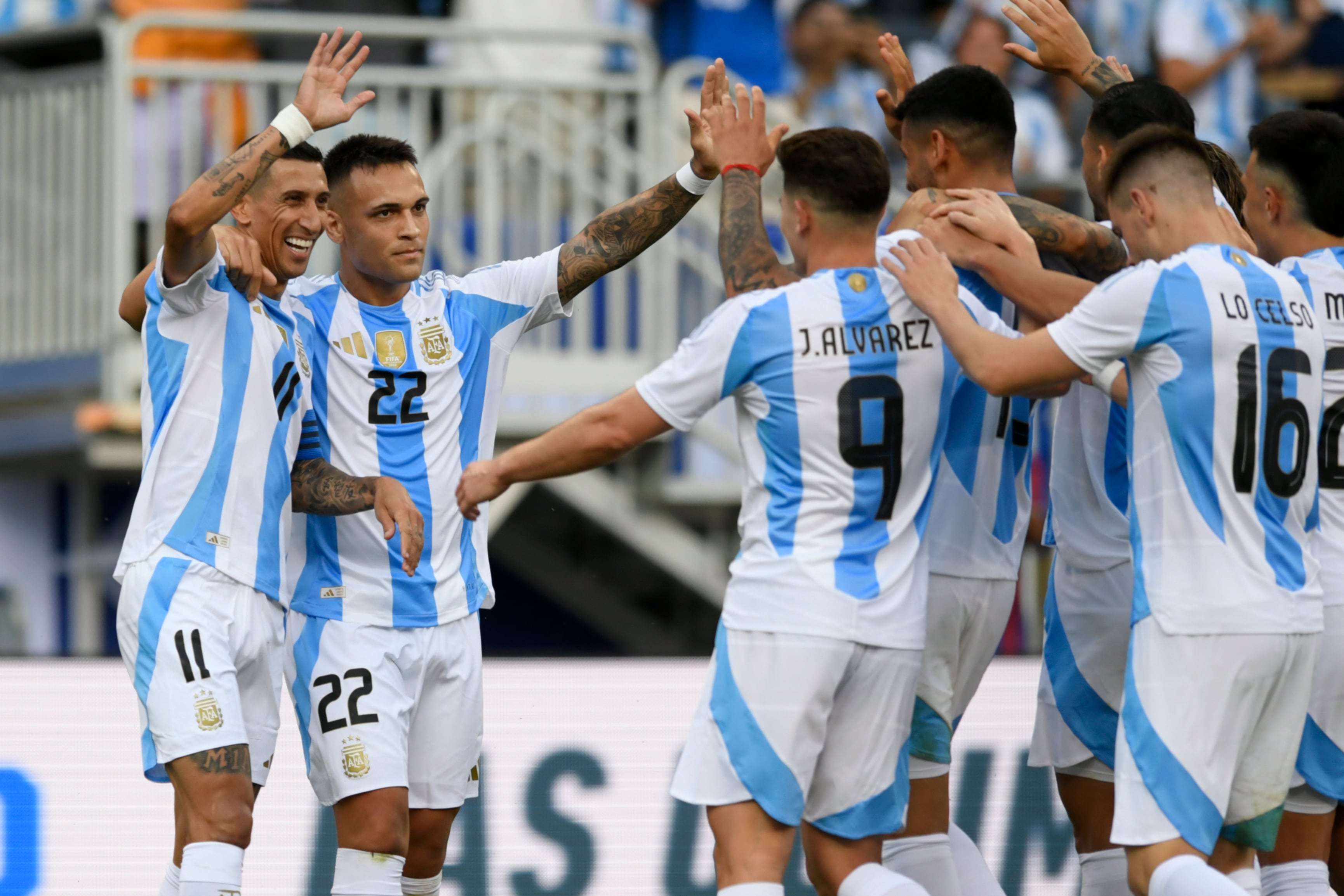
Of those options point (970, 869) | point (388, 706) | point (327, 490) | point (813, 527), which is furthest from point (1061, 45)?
point (388, 706)

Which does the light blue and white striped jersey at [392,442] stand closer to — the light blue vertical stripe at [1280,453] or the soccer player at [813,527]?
the soccer player at [813,527]

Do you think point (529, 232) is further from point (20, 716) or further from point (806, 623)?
point (806, 623)

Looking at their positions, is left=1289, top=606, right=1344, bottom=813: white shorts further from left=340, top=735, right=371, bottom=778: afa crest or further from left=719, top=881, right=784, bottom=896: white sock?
left=340, top=735, right=371, bottom=778: afa crest

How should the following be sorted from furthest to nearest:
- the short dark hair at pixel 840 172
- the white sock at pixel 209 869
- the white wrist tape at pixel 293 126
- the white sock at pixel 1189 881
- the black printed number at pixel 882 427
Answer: the white wrist tape at pixel 293 126, the white sock at pixel 209 869, the short dark hair at pixel 840 172, the black printed number at pixel 882 427, the white sock at pixel 1189 881

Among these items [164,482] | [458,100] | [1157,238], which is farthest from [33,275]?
[1157,238]

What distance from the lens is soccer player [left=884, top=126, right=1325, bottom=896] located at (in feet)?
14.5

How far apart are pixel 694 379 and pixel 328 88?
1.53 meters

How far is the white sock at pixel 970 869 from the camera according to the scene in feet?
17.4

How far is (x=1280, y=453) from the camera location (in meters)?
4.50

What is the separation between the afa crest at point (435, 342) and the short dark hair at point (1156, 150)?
2.14 metres

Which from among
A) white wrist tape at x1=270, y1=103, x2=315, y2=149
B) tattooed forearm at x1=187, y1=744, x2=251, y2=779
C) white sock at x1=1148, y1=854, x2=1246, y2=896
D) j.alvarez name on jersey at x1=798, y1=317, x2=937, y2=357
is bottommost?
white sock at x1=1148, y1=854, x2=1246, y2=896

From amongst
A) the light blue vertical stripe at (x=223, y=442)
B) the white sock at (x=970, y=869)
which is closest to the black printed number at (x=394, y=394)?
the light blue vertical stripe at (x=223, y=442)

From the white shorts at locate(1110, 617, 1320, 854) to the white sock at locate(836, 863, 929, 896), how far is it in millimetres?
539

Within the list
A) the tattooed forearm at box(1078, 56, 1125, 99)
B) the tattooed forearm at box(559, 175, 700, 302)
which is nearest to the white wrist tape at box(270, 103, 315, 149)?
the tattooed forearm at box(559, 175, 700, 302)
